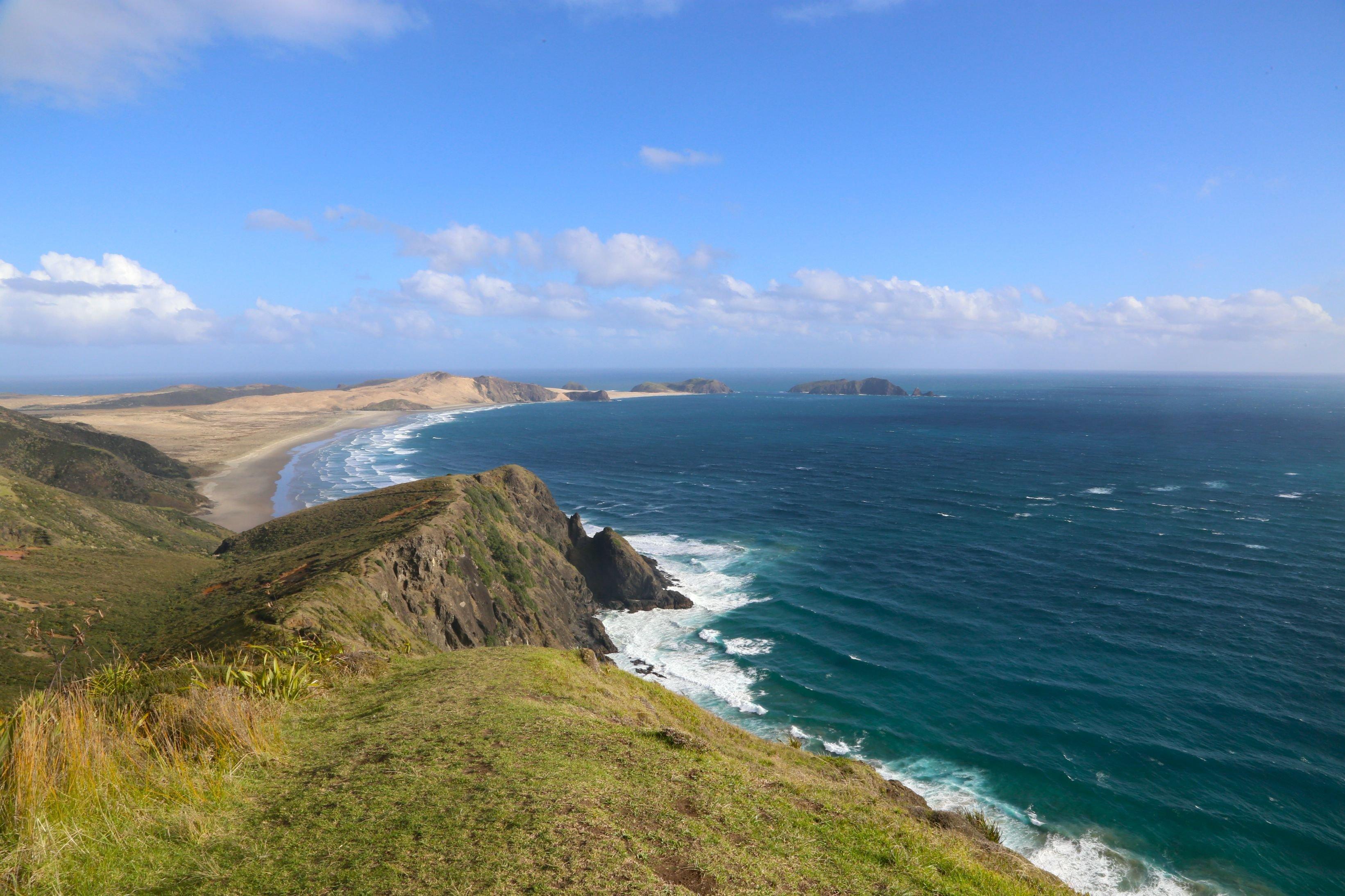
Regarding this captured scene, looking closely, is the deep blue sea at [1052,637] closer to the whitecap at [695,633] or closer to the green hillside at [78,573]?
the whitecap at [695,633]

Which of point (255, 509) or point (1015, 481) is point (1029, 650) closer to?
point (1015, 481)

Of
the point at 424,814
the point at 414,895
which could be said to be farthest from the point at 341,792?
the point at 414,895

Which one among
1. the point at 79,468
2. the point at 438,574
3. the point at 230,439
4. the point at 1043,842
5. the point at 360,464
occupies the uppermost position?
the point at 79,468

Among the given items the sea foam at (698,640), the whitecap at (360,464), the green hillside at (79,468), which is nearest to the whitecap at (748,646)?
the sea foam at (698,640)

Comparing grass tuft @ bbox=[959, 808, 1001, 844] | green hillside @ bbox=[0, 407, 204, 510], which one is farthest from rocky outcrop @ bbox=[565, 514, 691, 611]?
green hillside @ bbox=[0, 407, 204, 510]

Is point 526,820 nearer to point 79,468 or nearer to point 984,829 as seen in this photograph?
point 984,829

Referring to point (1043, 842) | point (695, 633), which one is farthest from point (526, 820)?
point (695, 633)
